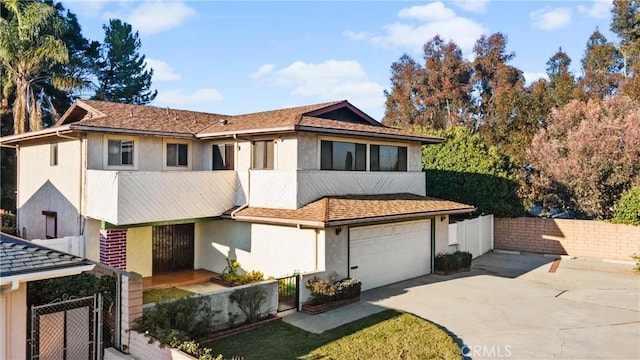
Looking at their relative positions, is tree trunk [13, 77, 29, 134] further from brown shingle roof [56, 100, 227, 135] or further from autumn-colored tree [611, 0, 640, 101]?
autumn-colored tree [611, 0, 640, 101]

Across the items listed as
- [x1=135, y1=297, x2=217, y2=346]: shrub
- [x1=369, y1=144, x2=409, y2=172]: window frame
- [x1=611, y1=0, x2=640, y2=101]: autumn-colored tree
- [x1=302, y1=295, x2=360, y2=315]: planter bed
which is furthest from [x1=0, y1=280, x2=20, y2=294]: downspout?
[x1=611, y1=0, x2=640, y2=101]: autumn-colored tree

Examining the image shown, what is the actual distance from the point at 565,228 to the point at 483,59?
2561 centimetres

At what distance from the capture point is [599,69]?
1538 inches

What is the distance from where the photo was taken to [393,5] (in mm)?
17875

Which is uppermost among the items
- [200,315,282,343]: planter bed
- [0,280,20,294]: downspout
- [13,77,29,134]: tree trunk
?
[13,77,29,134]: tree trunk

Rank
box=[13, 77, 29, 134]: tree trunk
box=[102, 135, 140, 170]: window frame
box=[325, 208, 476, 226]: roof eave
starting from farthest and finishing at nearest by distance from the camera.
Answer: box=[13, 77, 29, 134]: tree trunk → box=[102, 135, 140, 170]: window frame → box=[325, 208, 476, 226]: roof eave

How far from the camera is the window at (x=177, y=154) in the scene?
1628 centimetres

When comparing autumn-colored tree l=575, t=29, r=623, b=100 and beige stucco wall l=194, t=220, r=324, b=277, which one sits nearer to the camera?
beige stucco wall l=194, t=220, r=324, b=277

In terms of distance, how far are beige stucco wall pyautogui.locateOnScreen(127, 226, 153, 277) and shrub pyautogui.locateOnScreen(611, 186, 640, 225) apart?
2031 cm

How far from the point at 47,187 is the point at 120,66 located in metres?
24.3

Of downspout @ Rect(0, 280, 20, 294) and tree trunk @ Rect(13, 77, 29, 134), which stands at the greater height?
tree trunk @ Rect(13, 77, 29, 134)

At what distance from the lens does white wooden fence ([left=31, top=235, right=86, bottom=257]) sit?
43.7 ft

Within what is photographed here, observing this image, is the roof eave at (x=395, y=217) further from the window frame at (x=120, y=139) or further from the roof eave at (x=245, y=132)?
the window frame at (x=120, y=139)

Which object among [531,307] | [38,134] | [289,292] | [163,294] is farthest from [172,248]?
[531,307]
